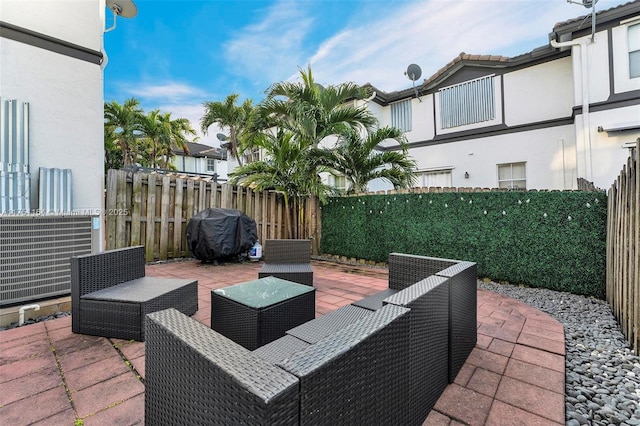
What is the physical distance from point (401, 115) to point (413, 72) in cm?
158

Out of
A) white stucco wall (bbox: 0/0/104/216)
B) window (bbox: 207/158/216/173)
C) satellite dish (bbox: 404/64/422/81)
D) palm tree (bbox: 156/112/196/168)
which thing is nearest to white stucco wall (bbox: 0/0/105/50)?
white stucco wall (bbox: 0/0/104/216)

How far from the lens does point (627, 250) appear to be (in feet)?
8.66

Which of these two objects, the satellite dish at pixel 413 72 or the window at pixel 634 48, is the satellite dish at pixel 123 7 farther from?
the window at pixel 634 48

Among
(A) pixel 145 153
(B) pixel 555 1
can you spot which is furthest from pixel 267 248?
(A) pixel 145 153

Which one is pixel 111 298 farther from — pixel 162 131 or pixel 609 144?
pixel 162 131

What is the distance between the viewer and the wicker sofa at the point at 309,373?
2.47 ft

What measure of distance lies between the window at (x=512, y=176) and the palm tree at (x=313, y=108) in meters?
5.41

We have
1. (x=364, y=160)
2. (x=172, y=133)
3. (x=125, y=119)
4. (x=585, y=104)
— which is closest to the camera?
(x=364, y=160)

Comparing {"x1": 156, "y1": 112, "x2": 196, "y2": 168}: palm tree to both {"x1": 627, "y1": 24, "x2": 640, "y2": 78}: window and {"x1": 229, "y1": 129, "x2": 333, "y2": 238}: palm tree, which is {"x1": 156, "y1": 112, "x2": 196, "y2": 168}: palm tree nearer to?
{"x1": 229, "y1": 129, "x2": 333, "y2": 238}: palm tree

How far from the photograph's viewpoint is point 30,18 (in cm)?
300

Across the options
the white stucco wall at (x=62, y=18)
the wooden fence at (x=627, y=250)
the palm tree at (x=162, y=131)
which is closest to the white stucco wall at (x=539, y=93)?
the wooden fence at (x=627, y=250)

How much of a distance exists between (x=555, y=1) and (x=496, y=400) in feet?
32.8

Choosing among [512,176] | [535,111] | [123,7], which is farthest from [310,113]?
[535,111]

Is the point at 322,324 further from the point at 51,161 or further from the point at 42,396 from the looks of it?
the point at 51,161
